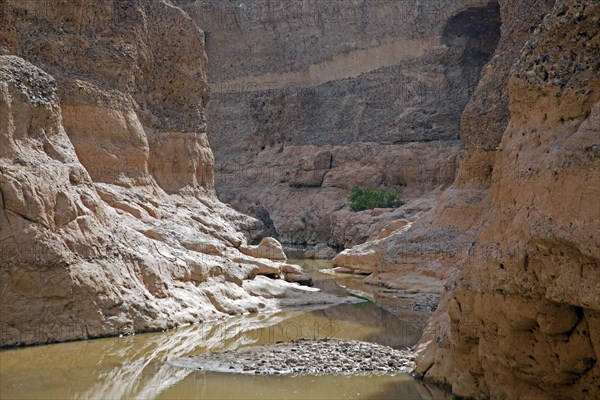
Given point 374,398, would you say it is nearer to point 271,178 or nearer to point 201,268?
point 201,268

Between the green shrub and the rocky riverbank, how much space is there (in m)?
24.6

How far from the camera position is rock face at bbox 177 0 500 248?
41.2 metres

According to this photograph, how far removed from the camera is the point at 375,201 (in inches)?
1486

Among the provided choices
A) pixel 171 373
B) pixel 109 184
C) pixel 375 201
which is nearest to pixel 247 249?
pixel 109 184

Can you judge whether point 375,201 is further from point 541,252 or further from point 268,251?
point 541,252

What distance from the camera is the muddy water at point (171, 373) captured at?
10.1 m

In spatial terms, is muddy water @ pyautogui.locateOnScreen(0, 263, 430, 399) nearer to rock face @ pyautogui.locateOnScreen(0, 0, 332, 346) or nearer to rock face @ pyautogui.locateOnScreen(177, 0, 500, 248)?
rock face @ pyautogui.locateOnScreen(0, 0, 332, 346)

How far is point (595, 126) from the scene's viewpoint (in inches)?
296

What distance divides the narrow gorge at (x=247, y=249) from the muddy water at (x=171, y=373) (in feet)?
0.18

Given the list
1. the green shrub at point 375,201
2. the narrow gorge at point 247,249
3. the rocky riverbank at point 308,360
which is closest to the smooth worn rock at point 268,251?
the narrow gorge at point 247,249

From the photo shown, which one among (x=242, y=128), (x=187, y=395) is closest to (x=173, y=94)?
(x=187, y=395)

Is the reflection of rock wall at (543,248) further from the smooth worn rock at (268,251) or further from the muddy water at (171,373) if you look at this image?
the smooth worn rock at (268,251)

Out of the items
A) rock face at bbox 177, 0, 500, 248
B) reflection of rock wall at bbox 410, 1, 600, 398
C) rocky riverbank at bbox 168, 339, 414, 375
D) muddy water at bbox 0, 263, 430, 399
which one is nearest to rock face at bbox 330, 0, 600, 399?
reflection of rock wall at bbox 410, 1, 600, 398

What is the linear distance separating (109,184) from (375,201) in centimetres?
2139
